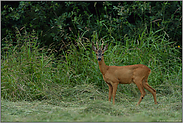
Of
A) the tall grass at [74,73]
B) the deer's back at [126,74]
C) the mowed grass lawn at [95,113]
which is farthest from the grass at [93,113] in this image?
the tall grass at [74,73]

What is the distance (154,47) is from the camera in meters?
8.67

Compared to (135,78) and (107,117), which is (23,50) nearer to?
(135,78)

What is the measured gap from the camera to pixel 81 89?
282 inches

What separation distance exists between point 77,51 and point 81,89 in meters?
1.61

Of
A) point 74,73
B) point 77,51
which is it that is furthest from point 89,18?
point 74,73

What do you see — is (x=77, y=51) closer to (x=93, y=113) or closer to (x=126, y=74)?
(x=126, y=74)

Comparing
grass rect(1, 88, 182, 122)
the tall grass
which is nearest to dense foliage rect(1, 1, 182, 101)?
the tall grass

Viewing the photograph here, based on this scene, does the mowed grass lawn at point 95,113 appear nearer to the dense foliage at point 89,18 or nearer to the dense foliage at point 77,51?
the dense foliage at point 77,51

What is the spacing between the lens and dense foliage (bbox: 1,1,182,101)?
727 centimetres

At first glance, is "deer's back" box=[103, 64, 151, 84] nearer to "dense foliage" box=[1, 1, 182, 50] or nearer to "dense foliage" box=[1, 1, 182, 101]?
"dense foliage" box=[1, 1, 182, 101]

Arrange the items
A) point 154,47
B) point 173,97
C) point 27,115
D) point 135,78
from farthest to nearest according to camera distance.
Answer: point 154,47, point 173,97, point 135,78, point 27,115

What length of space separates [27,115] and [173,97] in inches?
148

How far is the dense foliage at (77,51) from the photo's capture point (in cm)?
727

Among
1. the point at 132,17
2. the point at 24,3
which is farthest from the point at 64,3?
the point at 132,17
